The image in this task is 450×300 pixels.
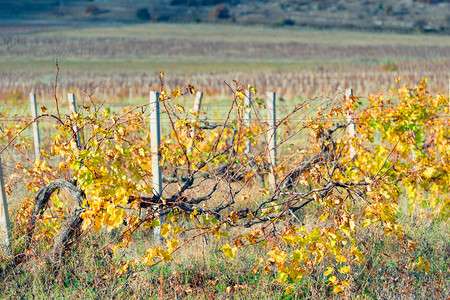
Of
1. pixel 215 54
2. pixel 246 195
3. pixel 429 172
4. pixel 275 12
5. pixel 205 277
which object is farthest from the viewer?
pixel 275 12

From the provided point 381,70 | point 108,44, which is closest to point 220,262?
point 381,70

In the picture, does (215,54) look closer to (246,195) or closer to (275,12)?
(275,12)

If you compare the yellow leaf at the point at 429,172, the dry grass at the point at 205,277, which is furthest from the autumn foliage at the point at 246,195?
the dry grass at the point at 205,277

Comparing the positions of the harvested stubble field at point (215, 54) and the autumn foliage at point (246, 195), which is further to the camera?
the harvested stubble field at point (215, 54)

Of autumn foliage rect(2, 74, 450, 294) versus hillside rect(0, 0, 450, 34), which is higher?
hillside rect(0, 0, 450, 34)

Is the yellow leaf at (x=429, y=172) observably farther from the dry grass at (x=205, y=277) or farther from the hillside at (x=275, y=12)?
the hillside at (x=275, y=12)

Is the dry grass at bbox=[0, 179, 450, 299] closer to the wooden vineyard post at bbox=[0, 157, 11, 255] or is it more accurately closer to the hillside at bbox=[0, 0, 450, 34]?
the wooden vineyard post at bbox=[0, 157, 11, 255]

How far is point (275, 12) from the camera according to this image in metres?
84.2

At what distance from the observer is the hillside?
7325 centimetres

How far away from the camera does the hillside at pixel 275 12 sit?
73250 millimetres

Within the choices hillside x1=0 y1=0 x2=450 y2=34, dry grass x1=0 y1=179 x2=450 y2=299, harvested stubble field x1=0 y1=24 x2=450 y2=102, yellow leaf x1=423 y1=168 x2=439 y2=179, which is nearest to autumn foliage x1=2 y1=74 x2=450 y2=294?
yellow leaf x1=423 y1=168 x2=439 y2=179

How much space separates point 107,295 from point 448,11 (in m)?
82.6

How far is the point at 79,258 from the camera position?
4023 mm

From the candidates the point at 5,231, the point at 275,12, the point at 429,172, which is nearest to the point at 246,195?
the point at 429,172
